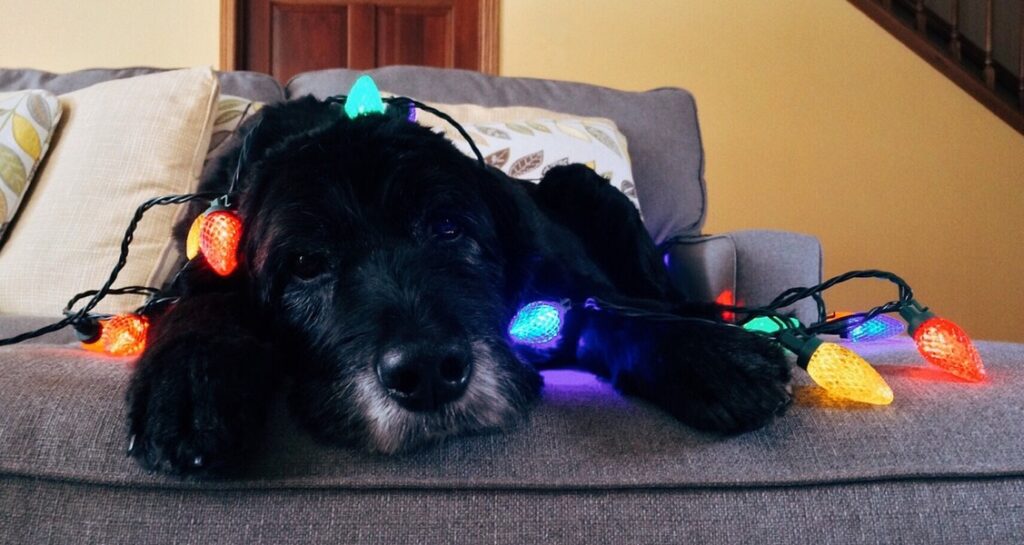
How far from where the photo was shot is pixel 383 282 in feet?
3.22

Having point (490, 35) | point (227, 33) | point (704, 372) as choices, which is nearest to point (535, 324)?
point (704, 372)

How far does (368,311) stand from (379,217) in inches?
6.4

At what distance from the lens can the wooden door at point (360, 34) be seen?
3973 millimetres

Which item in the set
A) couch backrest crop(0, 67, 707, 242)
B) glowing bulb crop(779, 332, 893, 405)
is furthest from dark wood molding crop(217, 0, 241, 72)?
glowing bulb crop(779, 332, 893, 405)

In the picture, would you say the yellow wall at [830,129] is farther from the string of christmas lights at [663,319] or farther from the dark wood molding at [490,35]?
the string of christmas lights at [663,319]

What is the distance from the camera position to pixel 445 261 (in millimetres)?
1064

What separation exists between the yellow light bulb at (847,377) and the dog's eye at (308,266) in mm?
726

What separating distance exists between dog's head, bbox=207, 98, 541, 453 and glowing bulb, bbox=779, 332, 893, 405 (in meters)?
0.39

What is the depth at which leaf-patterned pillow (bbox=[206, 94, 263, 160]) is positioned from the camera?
218 cm

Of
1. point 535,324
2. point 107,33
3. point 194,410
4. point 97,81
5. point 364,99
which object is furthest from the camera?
point 107,33

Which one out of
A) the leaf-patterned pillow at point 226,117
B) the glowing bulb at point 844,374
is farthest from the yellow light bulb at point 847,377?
the leaf-patterned pillow at point 226,117

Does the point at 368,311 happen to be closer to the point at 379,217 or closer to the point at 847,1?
the point at 379,217

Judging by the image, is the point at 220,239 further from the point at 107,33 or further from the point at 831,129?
the point at 831,129

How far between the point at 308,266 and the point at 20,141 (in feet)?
4.71
